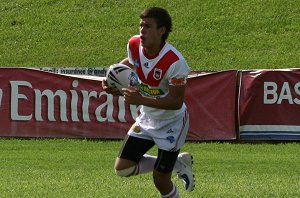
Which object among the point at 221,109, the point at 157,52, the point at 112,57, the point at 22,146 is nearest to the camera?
the point at 157,52

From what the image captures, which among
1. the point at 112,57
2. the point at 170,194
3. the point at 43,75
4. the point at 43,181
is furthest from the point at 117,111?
the point at 112,57

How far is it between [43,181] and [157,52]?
3.79 m

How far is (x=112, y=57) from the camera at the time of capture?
31.9m

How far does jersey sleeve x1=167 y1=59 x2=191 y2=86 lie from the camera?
8.09 m

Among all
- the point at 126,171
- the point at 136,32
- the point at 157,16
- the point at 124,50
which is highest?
the point at 157,16

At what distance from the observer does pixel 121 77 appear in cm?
812

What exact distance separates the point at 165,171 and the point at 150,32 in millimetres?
1412

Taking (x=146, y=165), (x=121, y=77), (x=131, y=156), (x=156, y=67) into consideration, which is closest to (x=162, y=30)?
(x=156, y=67)

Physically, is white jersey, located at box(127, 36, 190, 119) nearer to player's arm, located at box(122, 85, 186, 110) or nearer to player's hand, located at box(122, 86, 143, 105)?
player's arm, located at box(122, 85, 186, 110)

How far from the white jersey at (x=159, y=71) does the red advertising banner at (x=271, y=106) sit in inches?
415

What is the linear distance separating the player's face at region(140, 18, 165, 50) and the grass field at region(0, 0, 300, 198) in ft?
11.3

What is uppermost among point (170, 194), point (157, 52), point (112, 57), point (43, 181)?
point (157, 52)

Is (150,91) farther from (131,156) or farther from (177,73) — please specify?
(131,156)

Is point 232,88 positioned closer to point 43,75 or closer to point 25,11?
point 43,75
